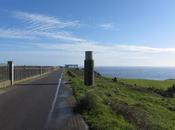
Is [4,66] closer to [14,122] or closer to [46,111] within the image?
[46,111]

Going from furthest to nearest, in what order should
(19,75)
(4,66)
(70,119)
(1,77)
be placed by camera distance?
1. (19,75)
2. (4,66)
3. (1,77)
4. (70,119)

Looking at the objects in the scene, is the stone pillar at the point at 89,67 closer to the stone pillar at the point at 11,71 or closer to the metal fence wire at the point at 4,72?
the stone pillar at the point at 11,71

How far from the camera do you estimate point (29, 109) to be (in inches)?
699

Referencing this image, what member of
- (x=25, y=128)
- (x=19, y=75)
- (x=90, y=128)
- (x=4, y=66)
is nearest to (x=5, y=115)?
(x=25, y=128)

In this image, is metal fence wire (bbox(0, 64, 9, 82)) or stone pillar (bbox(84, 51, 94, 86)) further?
stone pillar (bbox(84, 51, 94, 86))

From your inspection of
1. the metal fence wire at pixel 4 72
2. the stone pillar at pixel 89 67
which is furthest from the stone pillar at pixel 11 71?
the stone pillar at pixel 89 67

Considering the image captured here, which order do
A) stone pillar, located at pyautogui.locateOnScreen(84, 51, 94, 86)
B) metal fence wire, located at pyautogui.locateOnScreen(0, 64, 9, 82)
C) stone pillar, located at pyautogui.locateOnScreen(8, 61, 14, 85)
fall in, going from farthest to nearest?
stone pillar, located at pyautogui.locateOnScreen(8, 61, 14, 85), stone pillar, located at pyautogui.locateOnScreen(84, 51, 94, 86), metal fence wire, located at pyautogui.locateOnScreen(0, 64, 9, 82)

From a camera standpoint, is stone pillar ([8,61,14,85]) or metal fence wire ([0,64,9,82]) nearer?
metal fence wire ([0,64,9,82])

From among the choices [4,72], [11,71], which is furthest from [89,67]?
[4,72]

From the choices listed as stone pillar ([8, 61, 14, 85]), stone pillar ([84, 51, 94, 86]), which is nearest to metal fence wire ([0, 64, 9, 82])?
stone pillar ([8, 61, 14, 85])

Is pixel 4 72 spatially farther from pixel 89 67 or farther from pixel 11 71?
pixel 89 67

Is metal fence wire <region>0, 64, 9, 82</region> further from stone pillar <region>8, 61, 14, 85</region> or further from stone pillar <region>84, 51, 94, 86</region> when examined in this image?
stone pillar <region>84, 51, 94, 86</region>

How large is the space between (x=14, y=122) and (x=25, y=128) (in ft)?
4.28

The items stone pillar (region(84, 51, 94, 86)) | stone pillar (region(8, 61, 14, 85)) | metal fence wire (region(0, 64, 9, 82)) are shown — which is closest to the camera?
metal fence wire (region(0, 64, 9, 82))
